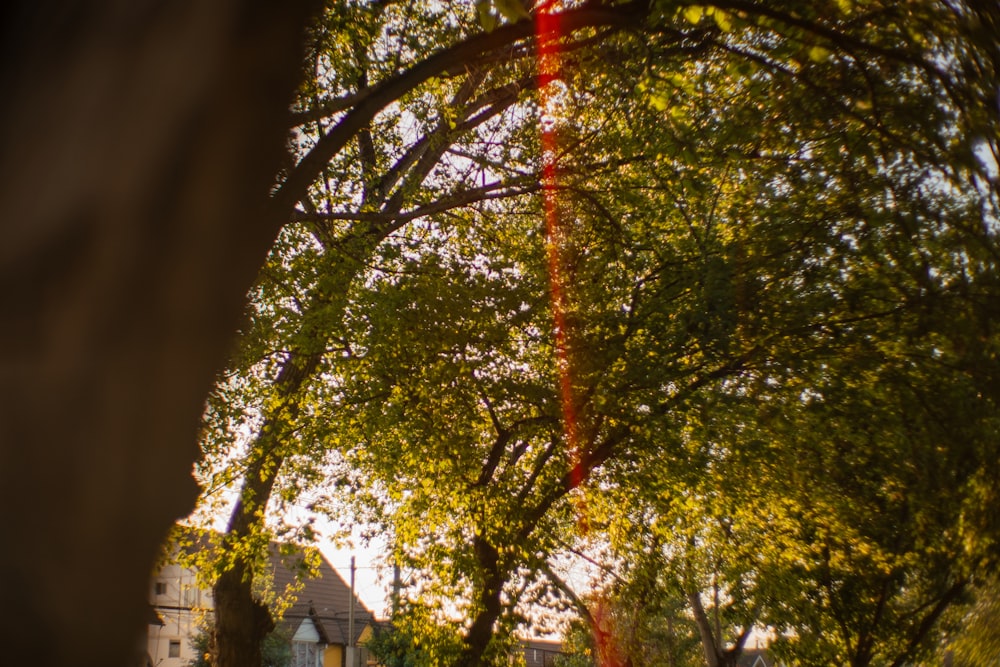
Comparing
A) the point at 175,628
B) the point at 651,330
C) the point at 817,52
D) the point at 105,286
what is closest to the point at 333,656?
the point at 175,628

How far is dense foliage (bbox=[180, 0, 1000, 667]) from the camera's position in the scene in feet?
24.1

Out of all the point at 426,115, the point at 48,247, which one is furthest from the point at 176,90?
the point at 426,115

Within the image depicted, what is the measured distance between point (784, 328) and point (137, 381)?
889 cm

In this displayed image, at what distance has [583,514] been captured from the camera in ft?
47.3

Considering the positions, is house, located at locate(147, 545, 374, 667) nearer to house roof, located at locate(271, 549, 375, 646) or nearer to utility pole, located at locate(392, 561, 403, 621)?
→ house roof, located at locate(271, 549, 375, 646)

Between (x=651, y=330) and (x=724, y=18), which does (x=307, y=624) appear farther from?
(x=724, y=18)

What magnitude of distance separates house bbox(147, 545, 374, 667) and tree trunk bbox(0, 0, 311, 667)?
40.3 metres

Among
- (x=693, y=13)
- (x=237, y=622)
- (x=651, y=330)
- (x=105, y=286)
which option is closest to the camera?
(x=105, y=286)

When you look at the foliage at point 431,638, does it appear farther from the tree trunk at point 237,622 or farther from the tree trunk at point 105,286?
the tree trunk at point 105,286

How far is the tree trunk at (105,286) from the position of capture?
65.1 inches

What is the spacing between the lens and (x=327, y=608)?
44781mm

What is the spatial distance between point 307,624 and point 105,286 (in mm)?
45275

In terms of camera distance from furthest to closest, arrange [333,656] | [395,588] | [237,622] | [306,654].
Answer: [333,656], [306,654], [395,588], [237,622]

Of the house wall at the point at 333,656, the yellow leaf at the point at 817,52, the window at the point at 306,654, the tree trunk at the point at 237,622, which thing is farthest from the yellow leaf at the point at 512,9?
the house wall at the point at 333,656
